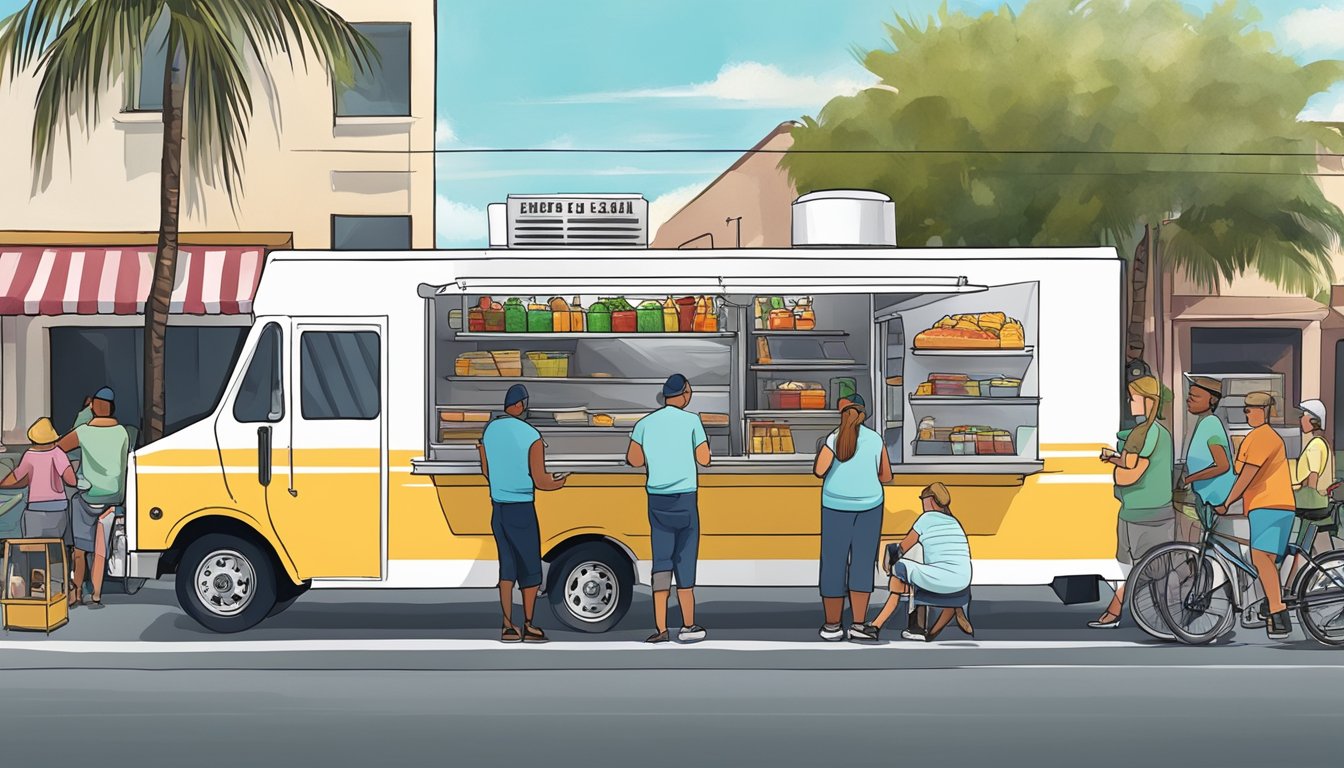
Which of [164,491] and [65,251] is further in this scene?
[65,251]

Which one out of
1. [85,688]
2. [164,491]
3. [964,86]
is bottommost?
[85,688]

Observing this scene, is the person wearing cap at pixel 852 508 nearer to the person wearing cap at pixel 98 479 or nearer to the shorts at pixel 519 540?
the shorts at pixel 519 540

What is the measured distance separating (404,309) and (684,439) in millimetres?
2292

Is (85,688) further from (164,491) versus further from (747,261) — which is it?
(747,261)

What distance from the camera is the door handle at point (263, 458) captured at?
33.4 ft

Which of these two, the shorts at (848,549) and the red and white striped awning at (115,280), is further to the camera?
the red and white striped awning at (115,280)

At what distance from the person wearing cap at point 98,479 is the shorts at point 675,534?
455 centimetres

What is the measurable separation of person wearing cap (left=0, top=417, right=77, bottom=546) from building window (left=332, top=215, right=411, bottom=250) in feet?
31.4

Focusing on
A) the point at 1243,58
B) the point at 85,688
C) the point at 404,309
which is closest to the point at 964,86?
the point at 1243,58

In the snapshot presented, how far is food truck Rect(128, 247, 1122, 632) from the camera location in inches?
402

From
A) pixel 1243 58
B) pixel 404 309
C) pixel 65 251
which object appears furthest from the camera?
pixel 1243 58

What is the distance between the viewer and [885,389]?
35.5 feet

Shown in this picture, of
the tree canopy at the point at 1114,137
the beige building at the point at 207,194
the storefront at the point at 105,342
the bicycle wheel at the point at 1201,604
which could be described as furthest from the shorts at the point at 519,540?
the tree canopy at the point at 1114,137

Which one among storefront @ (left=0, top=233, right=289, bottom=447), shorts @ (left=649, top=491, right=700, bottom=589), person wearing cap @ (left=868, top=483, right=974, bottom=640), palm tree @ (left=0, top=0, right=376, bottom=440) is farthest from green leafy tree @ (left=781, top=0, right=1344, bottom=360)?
shorts @ (left=649, top=491, right=700, bottom=589)
